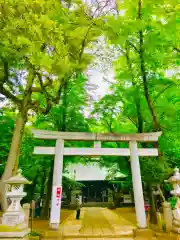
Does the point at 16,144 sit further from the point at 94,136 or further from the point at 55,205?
the point at 94,136

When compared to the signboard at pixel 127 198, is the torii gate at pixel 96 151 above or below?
above

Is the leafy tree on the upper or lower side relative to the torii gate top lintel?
upper

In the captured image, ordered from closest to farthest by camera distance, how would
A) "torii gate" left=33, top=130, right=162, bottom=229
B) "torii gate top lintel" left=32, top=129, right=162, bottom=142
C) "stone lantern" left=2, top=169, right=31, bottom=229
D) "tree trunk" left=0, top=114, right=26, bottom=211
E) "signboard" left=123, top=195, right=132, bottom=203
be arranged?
"stone lantern" left=2, top=169, right=31, bottom=229 → "tree trunk" left=0, top=114, right=26, bottom=211 → "torii gate" left=33, top=130, right=162, bottom=229 → "torii gate top lintel" left=32, top=129, right=162, bottom=142 → "signboard" left=123, top=195, right=132, bottom=203

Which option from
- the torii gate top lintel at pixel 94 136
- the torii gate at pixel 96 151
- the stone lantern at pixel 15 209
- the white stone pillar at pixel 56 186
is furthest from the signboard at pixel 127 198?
the stone lantern at pixel 15 209

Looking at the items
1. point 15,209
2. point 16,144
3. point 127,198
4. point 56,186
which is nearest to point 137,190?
point 56,186

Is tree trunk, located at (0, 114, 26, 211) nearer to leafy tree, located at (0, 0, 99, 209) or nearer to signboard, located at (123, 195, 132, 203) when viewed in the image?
leafy tree, located at (0, 0, 99, 209)

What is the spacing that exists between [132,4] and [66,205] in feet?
78.6

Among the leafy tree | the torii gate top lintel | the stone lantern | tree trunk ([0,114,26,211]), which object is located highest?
the leafy tree

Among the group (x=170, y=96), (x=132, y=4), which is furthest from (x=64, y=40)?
(x=170, y=96)

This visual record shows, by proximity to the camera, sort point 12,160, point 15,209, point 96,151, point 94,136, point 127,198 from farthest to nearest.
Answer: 1. point 127,198
2. point 94,136
3. point 96,151
4. point 12,160
5. point 15,209

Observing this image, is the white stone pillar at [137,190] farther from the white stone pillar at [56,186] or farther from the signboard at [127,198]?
the signboard at [127,198]

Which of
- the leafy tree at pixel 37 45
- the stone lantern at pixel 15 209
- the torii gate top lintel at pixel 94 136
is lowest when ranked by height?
the stone lantern at pixel 15 209

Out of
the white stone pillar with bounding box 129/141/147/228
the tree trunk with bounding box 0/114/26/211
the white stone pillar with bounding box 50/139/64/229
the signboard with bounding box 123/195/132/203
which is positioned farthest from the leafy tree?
the signboard with bounding box 123/195/132/203

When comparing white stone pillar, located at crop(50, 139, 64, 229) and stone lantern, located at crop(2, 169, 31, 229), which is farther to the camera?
white stone pillar, located at crop(50, 139, 64, 229)
